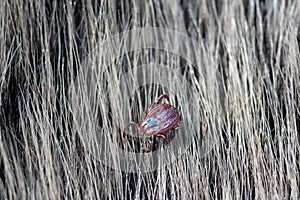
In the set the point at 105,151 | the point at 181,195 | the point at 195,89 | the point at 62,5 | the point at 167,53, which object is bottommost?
the point at 181,195

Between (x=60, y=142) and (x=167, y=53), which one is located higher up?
(x=167, y=53)

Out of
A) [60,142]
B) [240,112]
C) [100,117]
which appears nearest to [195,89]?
[240,112]

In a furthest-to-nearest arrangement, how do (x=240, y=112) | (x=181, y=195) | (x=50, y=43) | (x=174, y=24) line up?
1. (x=174, y=24)
2. (x=50, y=43)
3. (x=240, y=112)
4. (x=181, y=195)

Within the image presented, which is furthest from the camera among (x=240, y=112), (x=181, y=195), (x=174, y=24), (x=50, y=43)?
(x=174, y=24)

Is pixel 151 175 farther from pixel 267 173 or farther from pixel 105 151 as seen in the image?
pixel 267 173

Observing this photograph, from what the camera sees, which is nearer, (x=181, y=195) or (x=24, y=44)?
(x=181, y=195)
